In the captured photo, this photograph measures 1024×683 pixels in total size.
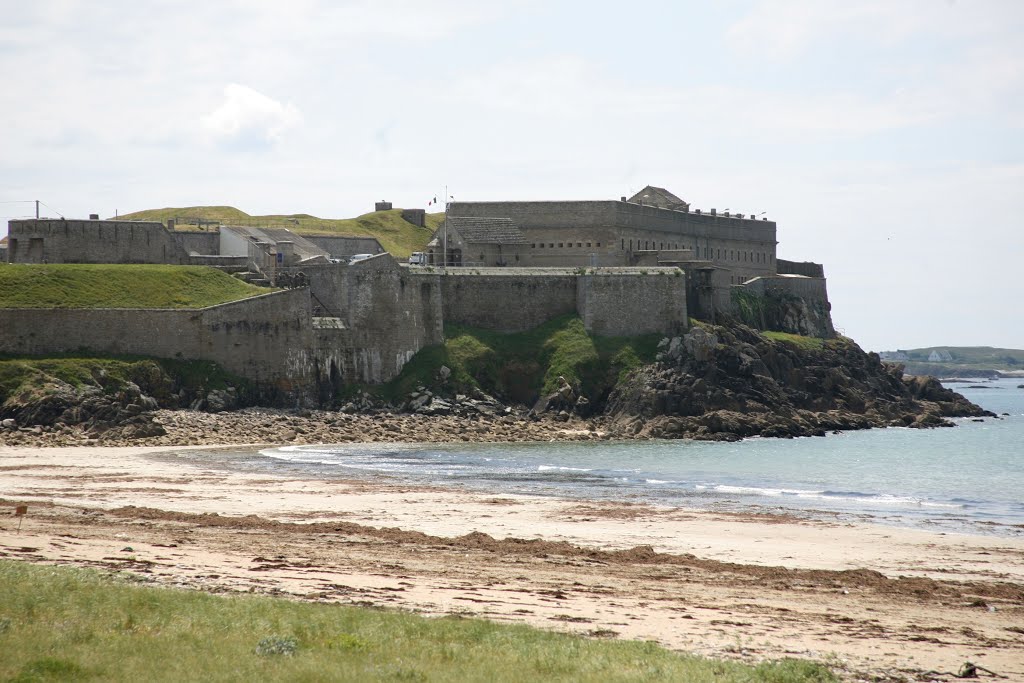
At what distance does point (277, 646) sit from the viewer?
49.6ft

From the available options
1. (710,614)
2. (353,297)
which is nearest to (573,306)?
(353,297)

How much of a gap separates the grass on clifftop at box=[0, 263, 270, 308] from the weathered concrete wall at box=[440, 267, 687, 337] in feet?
45.5

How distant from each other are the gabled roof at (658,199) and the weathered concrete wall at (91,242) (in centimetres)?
3650

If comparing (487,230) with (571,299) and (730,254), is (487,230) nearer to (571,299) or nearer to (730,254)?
(571,299)

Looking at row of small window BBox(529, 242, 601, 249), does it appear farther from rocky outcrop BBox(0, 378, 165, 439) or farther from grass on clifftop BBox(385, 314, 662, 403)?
rocky outcrop BBox(0, 378, 165, 439)

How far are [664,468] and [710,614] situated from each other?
1275 inches

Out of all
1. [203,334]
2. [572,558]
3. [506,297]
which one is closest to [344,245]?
[506,297]

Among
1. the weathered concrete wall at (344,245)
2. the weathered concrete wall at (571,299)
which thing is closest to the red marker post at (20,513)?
the weathered concrete wall at (571,299)

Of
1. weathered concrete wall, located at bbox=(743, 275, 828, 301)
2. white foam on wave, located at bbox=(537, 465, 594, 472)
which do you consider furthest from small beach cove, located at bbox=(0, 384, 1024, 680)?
weathered concrete wall, located at bbox=(743, 275, 828, 301)

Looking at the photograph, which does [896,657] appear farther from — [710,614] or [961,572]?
[961,572]

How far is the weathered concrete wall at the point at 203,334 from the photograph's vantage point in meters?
59.7

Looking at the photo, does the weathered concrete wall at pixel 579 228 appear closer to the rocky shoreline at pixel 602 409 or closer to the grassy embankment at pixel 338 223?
the rocky shoreline at pixel 602 409

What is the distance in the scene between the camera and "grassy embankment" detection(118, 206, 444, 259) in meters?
98.6

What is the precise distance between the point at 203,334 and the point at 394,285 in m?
12.7
